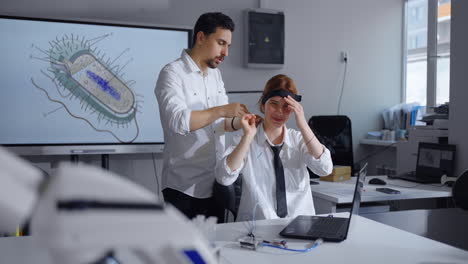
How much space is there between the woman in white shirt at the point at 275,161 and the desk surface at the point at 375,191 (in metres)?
0.35

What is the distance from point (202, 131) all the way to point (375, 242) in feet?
3.25

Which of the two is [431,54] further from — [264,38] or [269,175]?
[269,175]

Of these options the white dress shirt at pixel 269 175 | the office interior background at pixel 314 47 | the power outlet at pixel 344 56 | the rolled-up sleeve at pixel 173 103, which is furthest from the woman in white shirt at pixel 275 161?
the power outlet at pixel 344 56

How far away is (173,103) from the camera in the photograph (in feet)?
5.93

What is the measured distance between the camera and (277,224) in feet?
5.02

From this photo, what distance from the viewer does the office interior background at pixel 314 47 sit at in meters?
3.39

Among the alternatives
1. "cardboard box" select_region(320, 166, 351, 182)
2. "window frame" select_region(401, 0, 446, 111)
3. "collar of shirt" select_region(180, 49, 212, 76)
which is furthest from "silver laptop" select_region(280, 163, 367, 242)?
"window frame" select_region(401, 0, 446, 111)

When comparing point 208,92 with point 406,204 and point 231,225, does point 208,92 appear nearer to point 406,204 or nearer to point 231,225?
point 231,225

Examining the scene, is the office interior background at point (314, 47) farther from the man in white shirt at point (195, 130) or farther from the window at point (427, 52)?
the man in white shirt at point (195, 130)

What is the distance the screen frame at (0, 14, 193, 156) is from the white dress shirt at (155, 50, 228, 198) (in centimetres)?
134

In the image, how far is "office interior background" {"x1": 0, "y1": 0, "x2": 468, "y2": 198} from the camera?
11.1ft

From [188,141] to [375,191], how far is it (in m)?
1.20

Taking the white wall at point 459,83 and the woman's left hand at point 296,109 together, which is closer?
the woman's left hand at point 296,109

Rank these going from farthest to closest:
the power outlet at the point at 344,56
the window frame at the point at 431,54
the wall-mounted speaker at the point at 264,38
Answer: the power outlet at the point at 344,56, the window frame at the point at 431,54, the wall-mounted speaker at the point at 264,38
